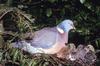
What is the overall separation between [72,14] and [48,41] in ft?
2.05

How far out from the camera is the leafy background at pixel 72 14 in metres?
4.13

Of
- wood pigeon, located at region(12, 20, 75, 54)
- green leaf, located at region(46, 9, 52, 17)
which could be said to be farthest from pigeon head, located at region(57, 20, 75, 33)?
green leaf, located at region(46, 9, 52, 17)

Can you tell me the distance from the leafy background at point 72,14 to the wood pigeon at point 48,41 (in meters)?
0.23

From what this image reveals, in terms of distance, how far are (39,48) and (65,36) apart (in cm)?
28

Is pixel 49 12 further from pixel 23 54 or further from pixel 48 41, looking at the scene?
pixel 23 54

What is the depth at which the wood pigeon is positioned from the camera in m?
3.66

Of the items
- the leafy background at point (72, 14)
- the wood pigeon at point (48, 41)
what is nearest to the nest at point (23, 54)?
the wood pigeon at point (48, 41)

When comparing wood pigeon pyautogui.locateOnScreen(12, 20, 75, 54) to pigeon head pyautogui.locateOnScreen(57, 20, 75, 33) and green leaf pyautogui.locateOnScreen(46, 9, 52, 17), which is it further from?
green leaf pyautogui.locateOnScreen(46, 9, 52, 17)

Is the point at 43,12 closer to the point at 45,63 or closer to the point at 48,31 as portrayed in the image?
the point at 48,31

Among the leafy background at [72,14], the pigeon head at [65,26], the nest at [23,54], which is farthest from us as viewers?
the leafy background at [72,14]

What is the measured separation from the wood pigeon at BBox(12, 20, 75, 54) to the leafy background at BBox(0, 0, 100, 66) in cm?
23

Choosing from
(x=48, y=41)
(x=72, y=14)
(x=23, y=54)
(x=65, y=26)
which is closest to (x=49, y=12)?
(x=72, y=14)

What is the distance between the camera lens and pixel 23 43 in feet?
11.9

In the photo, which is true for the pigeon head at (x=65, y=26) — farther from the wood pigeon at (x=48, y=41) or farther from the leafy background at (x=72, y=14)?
the leafy background at (x=72, y=14)
